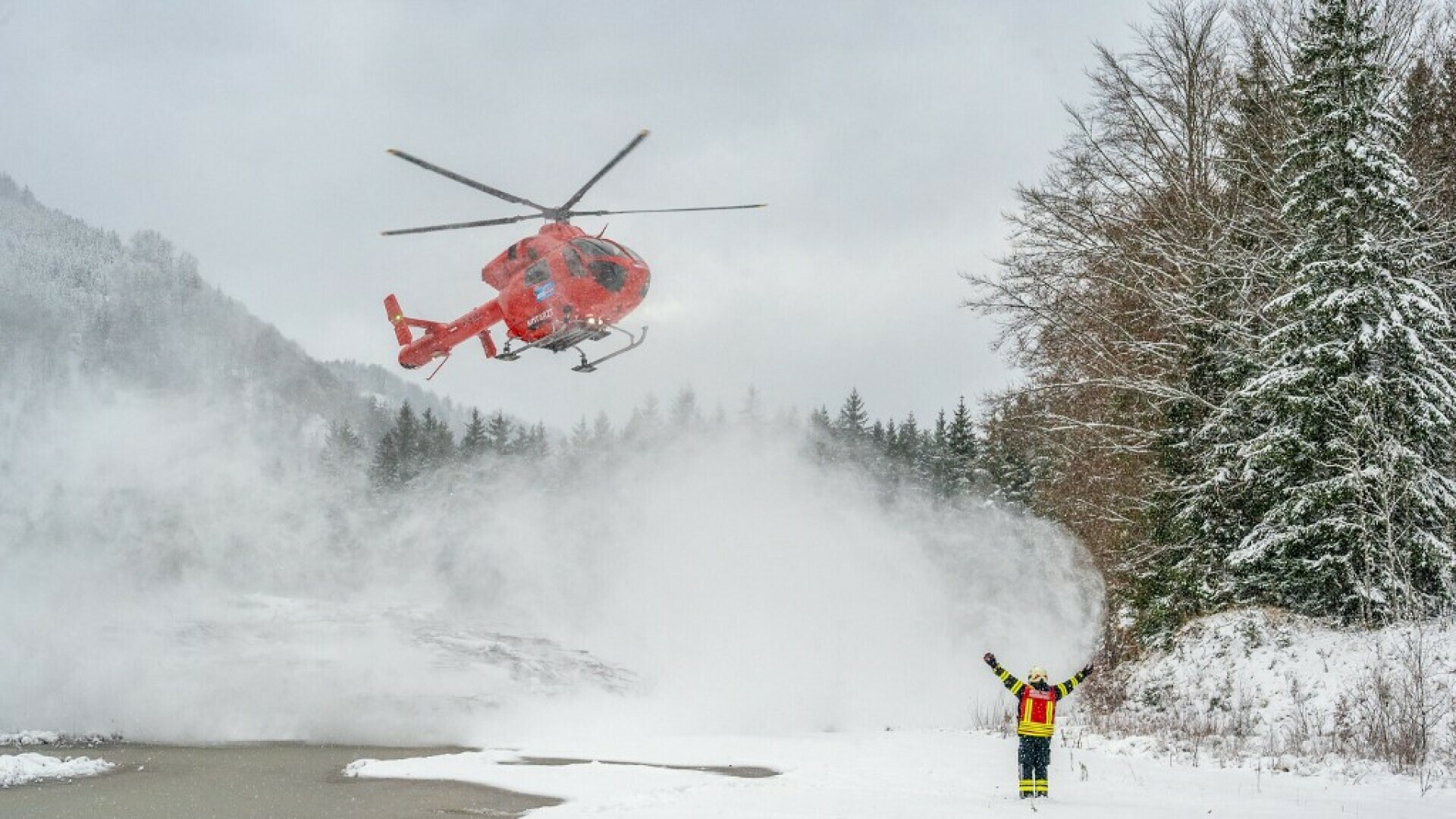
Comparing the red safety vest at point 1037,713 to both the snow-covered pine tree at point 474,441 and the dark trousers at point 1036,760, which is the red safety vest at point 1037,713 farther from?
the snow-covered pine tree at point 474,441

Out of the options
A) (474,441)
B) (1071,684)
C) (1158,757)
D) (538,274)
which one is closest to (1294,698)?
(1158,757)

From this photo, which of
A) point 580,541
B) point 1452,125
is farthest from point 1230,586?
point 580,541

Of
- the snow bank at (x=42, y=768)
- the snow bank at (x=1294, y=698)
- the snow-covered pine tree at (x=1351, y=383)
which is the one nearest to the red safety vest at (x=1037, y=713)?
the snow bank at (x=1294, y=698)

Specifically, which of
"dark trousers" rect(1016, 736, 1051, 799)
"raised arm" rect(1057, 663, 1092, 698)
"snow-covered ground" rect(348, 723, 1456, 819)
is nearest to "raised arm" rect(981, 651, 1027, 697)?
"raised arm" rect(1057, 663, 1092, 698)

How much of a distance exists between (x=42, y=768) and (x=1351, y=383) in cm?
1998

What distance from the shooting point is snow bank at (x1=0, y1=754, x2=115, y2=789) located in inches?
581

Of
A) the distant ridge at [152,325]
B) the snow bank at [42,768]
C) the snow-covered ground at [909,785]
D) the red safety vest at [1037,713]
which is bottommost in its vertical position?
the snow bank at [42,768]

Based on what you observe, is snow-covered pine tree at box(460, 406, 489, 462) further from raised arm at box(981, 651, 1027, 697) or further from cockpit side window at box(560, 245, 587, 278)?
raised arm at box(981, 651, 1027, 697)

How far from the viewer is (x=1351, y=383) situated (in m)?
14.2

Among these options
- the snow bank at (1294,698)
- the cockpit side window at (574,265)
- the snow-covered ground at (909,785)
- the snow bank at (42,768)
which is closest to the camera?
the snow-covered ground at (909,785)

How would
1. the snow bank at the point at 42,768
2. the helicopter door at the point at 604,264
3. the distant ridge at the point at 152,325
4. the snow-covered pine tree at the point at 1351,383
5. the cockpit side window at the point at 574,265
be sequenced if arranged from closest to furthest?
the snow-covered pine tree at the point at 1351,383 < the snow bank at the point at 42,768 < the cockpit side window at the point at 574,265 < the helicopter door at the point at 604,264 < the distant ridge at the point at 152,325

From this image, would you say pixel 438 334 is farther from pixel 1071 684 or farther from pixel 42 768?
pixel 1071 684

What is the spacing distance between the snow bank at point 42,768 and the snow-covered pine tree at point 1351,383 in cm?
1815

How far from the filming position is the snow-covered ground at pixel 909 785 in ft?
29.8
